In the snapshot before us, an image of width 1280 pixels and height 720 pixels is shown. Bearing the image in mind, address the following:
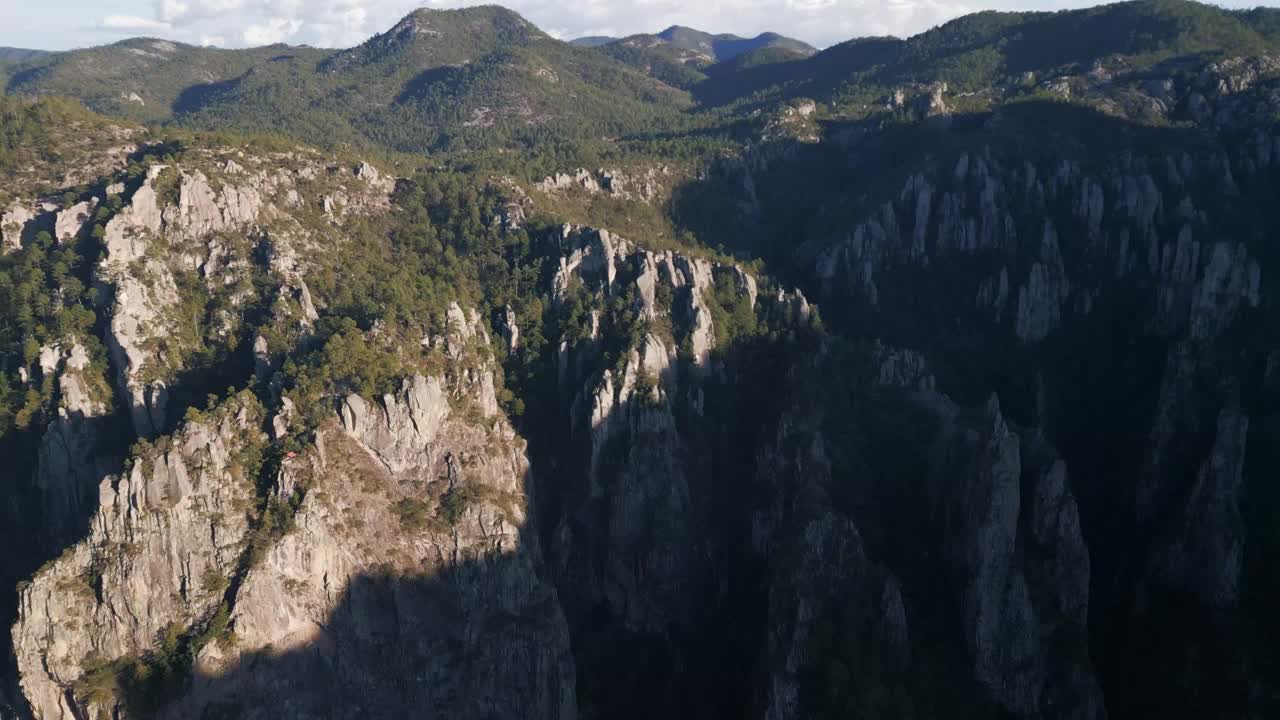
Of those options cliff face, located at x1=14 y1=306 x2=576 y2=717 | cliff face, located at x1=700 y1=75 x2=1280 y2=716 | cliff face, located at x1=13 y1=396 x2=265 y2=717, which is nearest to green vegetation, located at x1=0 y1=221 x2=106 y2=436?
cliff face, located at x1=14 y1=306 x2=576 y2=717

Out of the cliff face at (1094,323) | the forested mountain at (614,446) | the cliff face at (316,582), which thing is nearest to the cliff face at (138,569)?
the cliff face at (316,582)

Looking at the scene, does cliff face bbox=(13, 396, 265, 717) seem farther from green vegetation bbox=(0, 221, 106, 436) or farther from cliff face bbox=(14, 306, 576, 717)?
green vegetation bbox=(0, 221, 106, 436)

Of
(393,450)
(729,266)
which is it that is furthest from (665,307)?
(393,450)

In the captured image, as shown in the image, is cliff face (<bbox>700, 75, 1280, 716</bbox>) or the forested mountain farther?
cliff face (<bbox>700, 75, 1280, 716</bbox>)

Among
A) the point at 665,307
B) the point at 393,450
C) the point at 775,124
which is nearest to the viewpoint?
the point at 393,450

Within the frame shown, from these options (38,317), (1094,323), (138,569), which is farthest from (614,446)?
(1094,323)

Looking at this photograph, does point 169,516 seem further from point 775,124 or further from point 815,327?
point 775,124

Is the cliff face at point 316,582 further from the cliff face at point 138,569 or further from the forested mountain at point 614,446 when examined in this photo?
the forested mountain at point 614,446

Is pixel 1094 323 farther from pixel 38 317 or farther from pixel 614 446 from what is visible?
pixel 38 317

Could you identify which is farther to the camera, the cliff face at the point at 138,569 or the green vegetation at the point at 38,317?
the green vegetation at the point at 38,317
